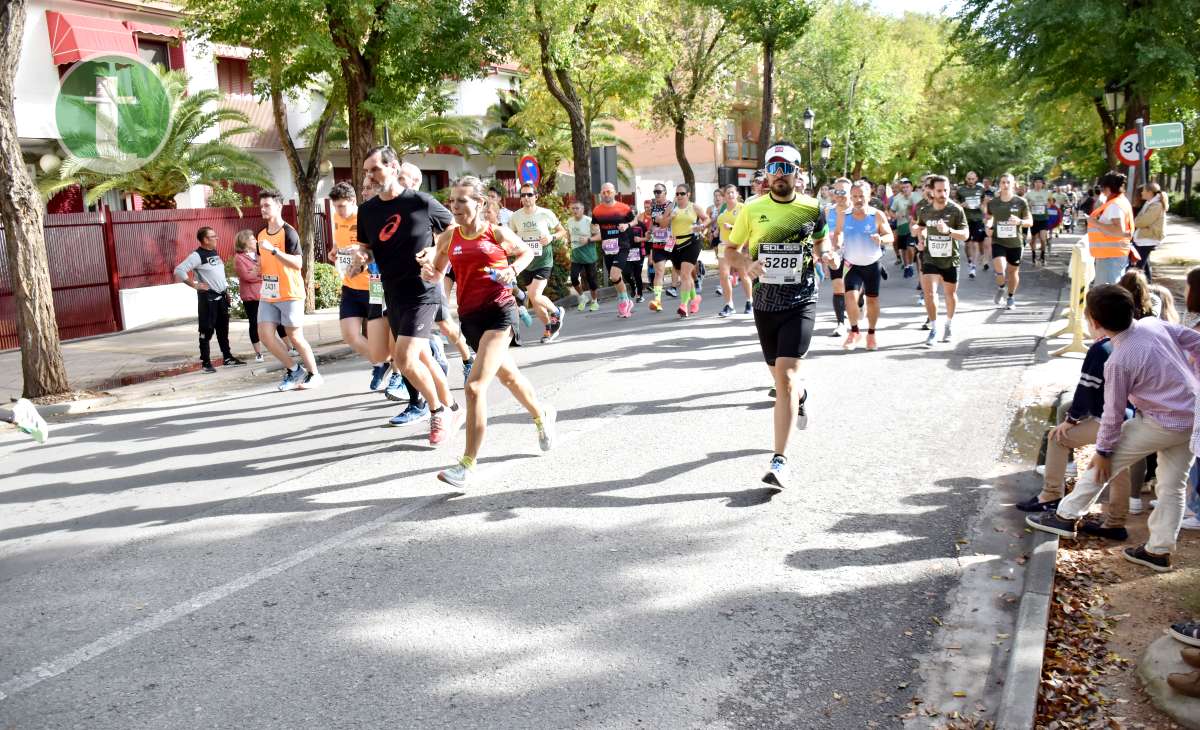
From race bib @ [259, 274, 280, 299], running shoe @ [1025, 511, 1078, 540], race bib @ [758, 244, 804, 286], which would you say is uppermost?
race bib @ [758, 244, 804, 286]

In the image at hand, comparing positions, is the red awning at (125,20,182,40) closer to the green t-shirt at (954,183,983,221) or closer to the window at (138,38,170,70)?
the window at (138,38,170,70)

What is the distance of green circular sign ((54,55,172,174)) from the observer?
22234mm

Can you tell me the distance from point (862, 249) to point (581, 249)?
665 cm

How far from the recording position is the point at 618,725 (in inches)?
135

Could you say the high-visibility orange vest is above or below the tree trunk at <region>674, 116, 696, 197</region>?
below

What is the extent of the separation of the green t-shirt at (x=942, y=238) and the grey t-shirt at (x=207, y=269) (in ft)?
27.8

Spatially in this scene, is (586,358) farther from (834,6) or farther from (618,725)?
(834,6)

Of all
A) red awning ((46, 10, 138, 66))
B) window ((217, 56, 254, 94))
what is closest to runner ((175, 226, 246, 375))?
red awning ((46, 10, 138, 66))

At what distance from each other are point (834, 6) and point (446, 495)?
51342 mm

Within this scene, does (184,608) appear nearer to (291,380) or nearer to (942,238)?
(291,380)

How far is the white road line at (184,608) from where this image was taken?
152 inches

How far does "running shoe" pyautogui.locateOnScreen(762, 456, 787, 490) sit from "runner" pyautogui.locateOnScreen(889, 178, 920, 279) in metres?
14.9

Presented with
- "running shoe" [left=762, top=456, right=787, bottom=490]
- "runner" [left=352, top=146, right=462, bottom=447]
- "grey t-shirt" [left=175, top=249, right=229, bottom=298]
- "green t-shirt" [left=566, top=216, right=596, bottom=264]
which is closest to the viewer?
"running shoe" [left=762, top=456, right=787, bottom=490]

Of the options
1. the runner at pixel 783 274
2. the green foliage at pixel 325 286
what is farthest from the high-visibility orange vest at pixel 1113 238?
the green foliage at pixel 325 286
